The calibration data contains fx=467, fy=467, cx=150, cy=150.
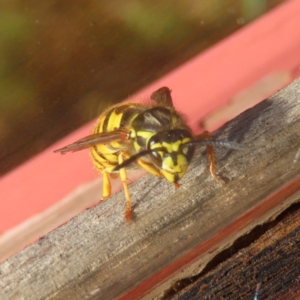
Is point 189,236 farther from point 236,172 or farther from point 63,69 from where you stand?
point 63,69

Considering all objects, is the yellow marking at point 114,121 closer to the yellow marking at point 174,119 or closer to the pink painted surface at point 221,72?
the yellow marking at point 174,119

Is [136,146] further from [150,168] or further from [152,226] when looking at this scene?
[152,226]

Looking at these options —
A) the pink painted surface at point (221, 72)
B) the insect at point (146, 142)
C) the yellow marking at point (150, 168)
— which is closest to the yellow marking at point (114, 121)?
the insect at point (146, 142)

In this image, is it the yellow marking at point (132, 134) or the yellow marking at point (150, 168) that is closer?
the yellow marking at point (150, 168)

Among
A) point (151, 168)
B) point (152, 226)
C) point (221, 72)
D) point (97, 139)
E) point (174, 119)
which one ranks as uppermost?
point (221, 72)

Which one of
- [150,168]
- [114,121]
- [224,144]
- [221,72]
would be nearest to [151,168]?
[150,168]

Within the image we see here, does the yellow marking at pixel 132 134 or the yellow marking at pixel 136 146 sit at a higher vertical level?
the yellow marking at pixel 132 134

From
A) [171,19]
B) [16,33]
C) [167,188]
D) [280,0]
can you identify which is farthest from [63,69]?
[167,188]

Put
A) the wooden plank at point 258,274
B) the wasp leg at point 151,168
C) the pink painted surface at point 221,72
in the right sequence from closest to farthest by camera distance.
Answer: the wooden plank at point 258,274
the wasp leg at point 151,168
the pink painted surface at point 221,72
